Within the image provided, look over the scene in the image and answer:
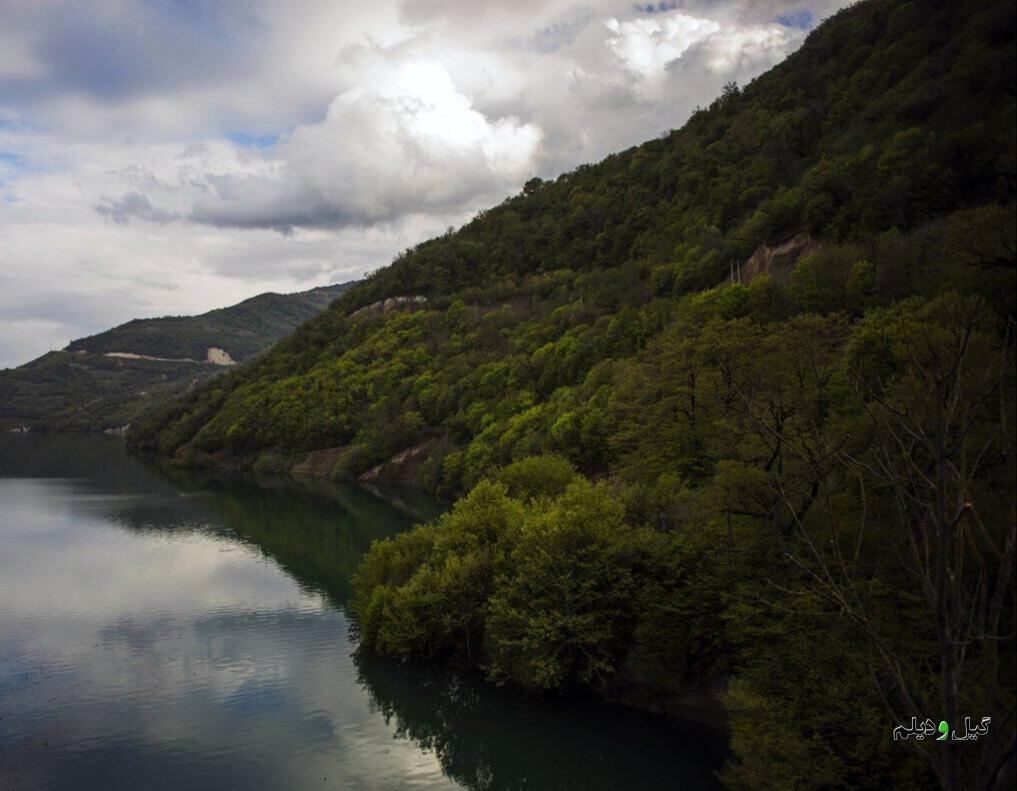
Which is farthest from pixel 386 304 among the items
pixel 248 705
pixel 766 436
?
pixel 766 436

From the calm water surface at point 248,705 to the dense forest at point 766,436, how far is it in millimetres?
2249

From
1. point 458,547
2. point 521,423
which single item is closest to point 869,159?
point 521,423

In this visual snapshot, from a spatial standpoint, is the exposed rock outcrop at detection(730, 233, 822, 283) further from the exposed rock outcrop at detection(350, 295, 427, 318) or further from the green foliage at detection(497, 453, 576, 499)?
the exposed rock outcrop at detection(350, 295, 427, 318)

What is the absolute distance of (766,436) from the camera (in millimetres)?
28438

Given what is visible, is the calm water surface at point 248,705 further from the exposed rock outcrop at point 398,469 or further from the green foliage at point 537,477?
the exposed rock outcrop at point 398,469

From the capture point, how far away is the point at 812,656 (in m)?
23.2

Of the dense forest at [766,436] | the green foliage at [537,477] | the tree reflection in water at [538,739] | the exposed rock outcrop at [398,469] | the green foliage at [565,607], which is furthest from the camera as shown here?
the exposed rock outcrop at [398,469]

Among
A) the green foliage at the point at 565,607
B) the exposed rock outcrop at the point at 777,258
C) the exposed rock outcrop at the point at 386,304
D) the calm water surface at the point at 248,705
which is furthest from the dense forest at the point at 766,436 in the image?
the exposed rock outcrop at the point at 386,304

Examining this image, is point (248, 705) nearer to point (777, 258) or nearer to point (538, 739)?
point (538, 739)

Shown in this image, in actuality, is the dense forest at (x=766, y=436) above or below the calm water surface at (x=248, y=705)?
above

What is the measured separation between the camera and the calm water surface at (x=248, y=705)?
2716cm

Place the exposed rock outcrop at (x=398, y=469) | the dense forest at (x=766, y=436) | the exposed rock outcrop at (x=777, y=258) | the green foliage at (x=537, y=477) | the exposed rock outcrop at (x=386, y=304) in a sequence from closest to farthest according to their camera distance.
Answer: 1. the dense forest at (x=766, y=436)
2. the green foliage at (x=537, y=477)
3. the exposed rock outcrop at (x=777, y=258)
4. the exposed rock outcrop at (x=398, y=469)
5. the exposed rock outcrop at (x=386, y=304)

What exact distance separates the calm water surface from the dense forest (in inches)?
88.6

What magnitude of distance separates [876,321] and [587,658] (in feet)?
77.3
